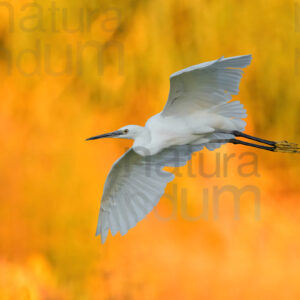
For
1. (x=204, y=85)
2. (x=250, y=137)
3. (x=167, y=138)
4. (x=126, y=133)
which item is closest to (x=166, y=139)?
(x=167, y=138)

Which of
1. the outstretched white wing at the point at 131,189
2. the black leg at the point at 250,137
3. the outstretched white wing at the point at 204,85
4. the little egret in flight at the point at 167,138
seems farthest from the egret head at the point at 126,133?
the black leg at the point at 250,137

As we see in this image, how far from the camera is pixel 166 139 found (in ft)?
22.8

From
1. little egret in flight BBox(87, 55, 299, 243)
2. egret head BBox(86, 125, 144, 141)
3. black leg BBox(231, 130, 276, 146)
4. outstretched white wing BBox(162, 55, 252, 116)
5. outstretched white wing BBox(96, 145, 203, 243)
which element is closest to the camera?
outstretched white wing BBox(162, 55, 252, 116)

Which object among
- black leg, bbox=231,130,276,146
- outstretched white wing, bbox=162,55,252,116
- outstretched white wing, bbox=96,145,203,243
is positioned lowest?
outstretched white wing, bbox=96,145,203,243

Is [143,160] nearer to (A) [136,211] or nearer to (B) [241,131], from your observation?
(A) [136,211]

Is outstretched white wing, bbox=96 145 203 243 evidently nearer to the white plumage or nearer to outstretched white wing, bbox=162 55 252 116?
the white plumage

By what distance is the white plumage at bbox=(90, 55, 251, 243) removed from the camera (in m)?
6.83

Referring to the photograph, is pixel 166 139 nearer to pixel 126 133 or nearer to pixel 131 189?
pixel 126 133

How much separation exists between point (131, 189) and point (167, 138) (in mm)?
736

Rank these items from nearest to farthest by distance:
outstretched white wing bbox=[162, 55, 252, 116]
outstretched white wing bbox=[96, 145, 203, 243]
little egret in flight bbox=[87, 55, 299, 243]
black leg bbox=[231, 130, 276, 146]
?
outstretched white wing bbox=[162, 55, 252, 116], little egret in flight bbox=[87, 55, 299, 243], outstretched white wing bbox=[96, 145, 203, 243], black leg bbox=[231, 130, 276, 146]

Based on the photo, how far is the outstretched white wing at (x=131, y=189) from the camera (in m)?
7.07

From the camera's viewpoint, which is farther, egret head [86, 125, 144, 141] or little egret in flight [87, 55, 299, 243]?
egret head [86, 125, 144, 141]

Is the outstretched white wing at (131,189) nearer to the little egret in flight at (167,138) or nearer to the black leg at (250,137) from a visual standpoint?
the little egret in flight at (167,138)

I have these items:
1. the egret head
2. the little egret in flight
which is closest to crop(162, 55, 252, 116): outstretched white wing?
the little egret in flight
